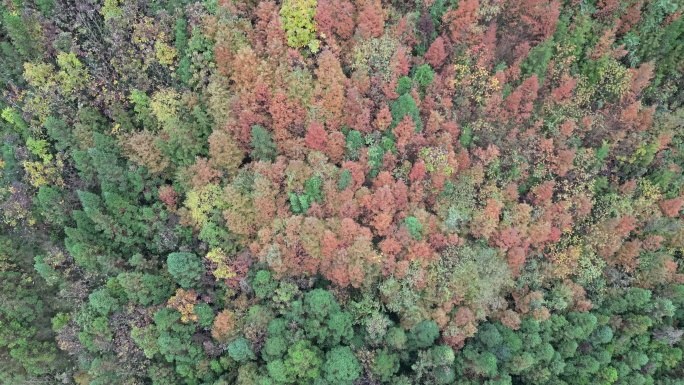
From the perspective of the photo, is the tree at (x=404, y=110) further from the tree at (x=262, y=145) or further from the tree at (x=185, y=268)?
the tree at (x=185, y=268)

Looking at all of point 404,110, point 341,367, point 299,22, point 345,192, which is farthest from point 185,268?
point 299,22

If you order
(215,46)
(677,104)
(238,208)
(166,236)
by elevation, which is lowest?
(166,236)

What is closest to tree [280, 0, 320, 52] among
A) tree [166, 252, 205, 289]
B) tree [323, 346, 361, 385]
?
tree [166, 252, 205, 289]

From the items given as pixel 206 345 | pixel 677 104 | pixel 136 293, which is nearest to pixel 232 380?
pixel 206 345

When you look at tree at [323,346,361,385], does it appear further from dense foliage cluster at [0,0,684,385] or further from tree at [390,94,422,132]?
tree at [390,94,422,132]

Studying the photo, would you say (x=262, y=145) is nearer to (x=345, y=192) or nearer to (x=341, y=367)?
(x=345, y=192)

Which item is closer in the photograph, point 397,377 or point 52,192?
point 397,377

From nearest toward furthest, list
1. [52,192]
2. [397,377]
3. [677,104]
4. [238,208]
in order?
1. [397,377]
2. [238,208]
3. [52,192]
4. [677,104]

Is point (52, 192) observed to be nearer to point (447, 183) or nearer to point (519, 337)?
point (447, 183)
